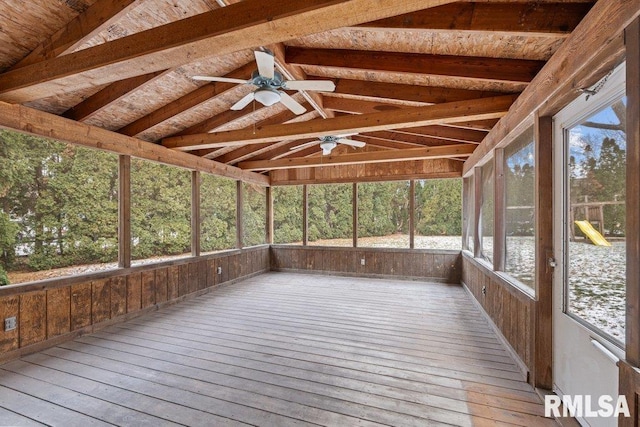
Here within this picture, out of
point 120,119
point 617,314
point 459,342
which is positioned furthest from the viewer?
point 120,119

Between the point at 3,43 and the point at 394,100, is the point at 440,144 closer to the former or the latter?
the point at 394,100

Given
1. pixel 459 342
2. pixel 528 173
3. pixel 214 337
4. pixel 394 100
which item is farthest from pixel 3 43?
pixel 459 342

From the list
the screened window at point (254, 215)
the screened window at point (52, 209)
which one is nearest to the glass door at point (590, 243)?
the screened window at point (52, 209)

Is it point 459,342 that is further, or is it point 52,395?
point 459,342

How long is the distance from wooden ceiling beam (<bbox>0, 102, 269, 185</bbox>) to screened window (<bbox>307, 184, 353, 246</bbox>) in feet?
10.2

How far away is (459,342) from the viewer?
315cm

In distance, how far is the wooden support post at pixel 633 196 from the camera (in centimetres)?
126

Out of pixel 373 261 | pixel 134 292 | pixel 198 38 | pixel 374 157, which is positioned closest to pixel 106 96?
pixel 198 38

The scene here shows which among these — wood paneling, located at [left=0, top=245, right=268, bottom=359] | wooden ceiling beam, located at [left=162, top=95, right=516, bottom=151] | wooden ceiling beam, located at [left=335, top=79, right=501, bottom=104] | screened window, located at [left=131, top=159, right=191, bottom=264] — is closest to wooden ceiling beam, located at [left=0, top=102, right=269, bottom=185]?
wooden ceiling beam, located at [left=162, top=95, right=516, bottom=151]

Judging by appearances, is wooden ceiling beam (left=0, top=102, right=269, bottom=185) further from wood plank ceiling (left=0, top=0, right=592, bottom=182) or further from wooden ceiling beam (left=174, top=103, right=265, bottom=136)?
wooden ceiling beam (left=174, top=103, right=265, bottom=136)

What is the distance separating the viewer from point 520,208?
2971 millimetres

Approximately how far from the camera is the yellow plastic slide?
5.75ft

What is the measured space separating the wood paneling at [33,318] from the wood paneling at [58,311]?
0.04 meters

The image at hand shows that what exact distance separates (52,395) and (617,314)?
12.9 feet
